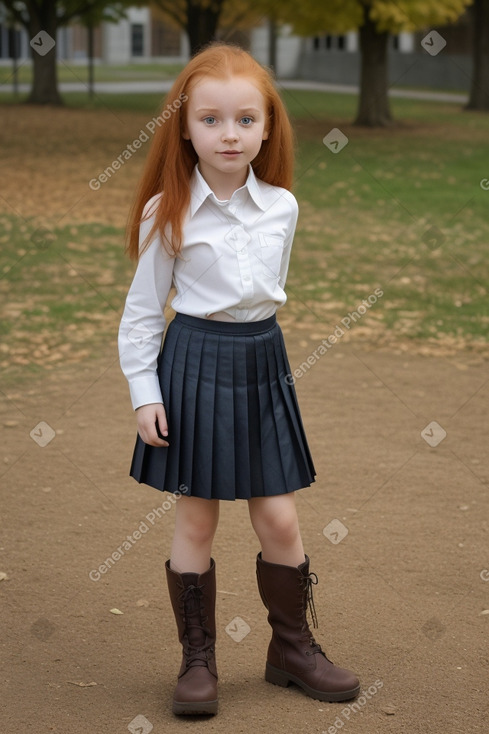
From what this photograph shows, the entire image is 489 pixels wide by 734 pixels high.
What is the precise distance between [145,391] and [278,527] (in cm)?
52

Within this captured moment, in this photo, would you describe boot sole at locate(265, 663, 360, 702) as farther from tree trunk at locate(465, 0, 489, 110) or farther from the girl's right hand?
tree trunk at locate(465, 0, 489, 110)

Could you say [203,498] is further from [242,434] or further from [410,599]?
[410,599]

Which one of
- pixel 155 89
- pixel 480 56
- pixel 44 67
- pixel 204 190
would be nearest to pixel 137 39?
pixel 155 89

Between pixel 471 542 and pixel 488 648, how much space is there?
0.83 m

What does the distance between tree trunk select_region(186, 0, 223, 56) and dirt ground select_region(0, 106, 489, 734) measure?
20.6 m

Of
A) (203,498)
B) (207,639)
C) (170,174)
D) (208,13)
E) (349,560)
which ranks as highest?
(170,174)

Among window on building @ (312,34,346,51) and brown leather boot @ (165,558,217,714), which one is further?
window on building @ (312,34,346,51)

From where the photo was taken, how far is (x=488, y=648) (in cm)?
341

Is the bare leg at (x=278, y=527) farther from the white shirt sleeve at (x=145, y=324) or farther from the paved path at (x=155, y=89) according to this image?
the paved path at (x=155, y=89)

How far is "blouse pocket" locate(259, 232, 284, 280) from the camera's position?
114 inches

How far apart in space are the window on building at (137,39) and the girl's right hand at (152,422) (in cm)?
6727

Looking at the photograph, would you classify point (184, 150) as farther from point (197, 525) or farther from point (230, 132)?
point (197, 525)

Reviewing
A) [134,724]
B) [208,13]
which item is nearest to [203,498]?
[134,724]

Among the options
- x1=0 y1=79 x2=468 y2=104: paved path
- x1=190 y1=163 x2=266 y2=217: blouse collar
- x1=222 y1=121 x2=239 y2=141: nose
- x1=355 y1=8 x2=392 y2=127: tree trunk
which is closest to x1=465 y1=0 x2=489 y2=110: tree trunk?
x1=0 y1=79 x2=468 y2=104: paved path
